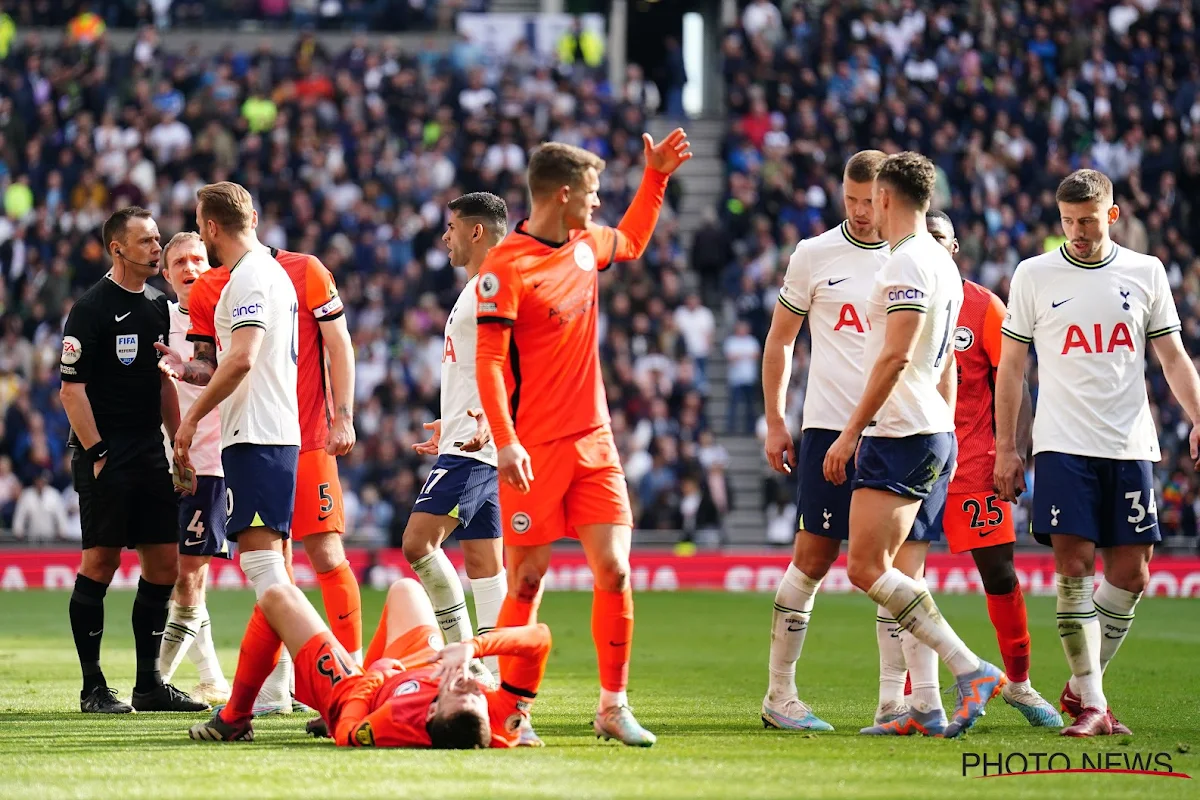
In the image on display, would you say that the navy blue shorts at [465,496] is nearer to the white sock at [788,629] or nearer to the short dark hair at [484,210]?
the short dark hair at [484,210]

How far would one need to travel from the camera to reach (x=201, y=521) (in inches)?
380

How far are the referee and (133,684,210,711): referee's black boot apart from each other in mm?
57

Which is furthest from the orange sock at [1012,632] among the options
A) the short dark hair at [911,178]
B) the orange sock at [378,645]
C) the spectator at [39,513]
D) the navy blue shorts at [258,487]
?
the spectator at [39,513]

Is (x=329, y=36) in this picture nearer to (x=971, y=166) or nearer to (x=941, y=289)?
(x=971, y=166)

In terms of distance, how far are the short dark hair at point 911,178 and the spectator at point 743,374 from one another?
659 inches

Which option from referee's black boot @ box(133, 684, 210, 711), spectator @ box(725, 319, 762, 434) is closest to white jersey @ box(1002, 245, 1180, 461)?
referee's black boot @ box(133, 684, 210, 711)

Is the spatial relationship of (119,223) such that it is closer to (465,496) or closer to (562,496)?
(465,496)

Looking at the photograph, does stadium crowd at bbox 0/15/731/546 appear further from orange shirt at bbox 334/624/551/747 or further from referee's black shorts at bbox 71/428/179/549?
orange shirt at bbox 334/624/551/747

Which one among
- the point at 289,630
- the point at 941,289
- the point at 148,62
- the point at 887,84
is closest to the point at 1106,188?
the point at 941,289

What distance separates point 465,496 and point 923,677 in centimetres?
268

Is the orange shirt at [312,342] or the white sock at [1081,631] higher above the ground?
the orange shirt at [312,342]

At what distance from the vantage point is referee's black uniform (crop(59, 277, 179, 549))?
31.5 feet

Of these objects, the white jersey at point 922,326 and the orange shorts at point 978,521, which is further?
the orange shorts at point 978,521

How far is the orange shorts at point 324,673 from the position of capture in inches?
282
